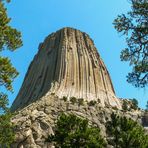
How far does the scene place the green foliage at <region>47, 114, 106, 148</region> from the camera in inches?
1969

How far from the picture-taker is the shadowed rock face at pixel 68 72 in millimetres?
114688

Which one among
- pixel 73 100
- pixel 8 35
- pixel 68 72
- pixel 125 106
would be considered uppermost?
pixel 68 72

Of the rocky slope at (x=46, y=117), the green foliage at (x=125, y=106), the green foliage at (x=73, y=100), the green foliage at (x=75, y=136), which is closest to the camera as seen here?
the green foliage at (x=75, y=136)

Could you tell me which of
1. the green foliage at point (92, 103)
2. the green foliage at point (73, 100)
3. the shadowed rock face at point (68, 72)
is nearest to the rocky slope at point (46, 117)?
the green foliage at point (92, 103)

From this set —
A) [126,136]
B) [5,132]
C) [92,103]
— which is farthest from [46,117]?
[5,132]

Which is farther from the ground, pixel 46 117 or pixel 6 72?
pixel 46 117

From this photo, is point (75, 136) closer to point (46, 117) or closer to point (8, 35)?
point (8, 35)

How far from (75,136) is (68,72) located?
74.3 meters

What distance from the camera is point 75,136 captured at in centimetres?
4994

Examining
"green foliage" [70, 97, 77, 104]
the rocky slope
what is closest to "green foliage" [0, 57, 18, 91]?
the rocky slope

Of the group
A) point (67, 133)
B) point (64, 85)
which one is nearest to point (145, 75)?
point (67, 133)

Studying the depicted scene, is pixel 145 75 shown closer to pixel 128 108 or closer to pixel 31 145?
pixel 31 145

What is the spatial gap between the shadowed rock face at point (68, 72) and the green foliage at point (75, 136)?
52.2 meters

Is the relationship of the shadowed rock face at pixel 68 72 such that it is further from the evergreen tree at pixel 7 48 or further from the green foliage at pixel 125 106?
the evergreen tree at pixel 7 48
